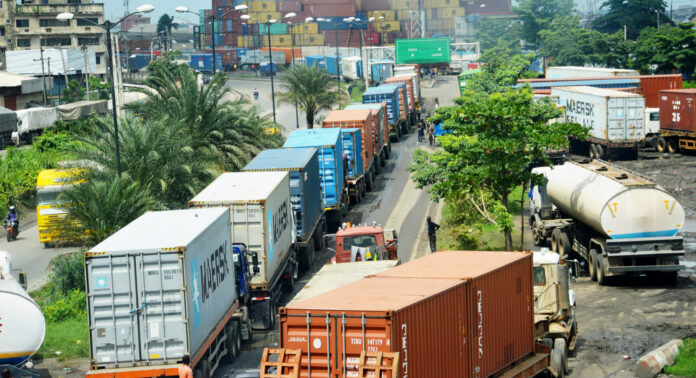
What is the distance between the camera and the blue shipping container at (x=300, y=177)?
33.4 metres

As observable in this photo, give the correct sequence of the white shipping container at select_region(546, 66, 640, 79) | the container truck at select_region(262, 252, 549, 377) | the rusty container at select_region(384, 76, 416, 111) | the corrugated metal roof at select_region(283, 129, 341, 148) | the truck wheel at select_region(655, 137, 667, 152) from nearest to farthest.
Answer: the container truck at select_region(262, 252, 549, 377) → the corrugated metal roof at select_region(283, 129, 341, 148) → the truck wheel at select_region(655, 137, 667, 152) → the white shipping container at select_region(546, 66, 640, 79) → the rusty container at select_region(384, 76, 416, 111)

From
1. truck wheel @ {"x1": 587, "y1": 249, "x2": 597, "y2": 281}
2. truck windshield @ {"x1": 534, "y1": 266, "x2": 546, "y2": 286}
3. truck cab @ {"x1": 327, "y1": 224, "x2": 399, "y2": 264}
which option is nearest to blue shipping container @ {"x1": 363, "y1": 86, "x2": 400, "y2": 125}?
truck wheel @ {"x1": 587, "y1": 249, "x2": 597, "y2": 281}

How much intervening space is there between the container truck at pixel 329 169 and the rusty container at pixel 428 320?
64.1 feet

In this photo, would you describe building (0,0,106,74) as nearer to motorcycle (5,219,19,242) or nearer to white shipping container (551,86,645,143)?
white shipping container (551,86,645,143)

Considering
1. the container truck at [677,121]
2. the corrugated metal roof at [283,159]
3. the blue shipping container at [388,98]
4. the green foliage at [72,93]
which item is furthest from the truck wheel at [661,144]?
the green foliage at [72,93]

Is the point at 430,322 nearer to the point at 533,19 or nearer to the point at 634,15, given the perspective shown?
the point at 634,15

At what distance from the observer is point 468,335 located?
1772cm

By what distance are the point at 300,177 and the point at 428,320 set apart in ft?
57.9

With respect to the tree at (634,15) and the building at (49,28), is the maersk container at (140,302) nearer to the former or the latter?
the building at (49,28)

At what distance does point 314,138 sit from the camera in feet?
137

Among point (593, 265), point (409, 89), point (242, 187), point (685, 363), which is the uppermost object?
point (409, 89)

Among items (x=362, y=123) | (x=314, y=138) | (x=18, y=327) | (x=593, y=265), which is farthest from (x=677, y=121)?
(x=18, y=327)

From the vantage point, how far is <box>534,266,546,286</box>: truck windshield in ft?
73.7

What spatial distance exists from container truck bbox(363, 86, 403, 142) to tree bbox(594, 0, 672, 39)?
6513cm
